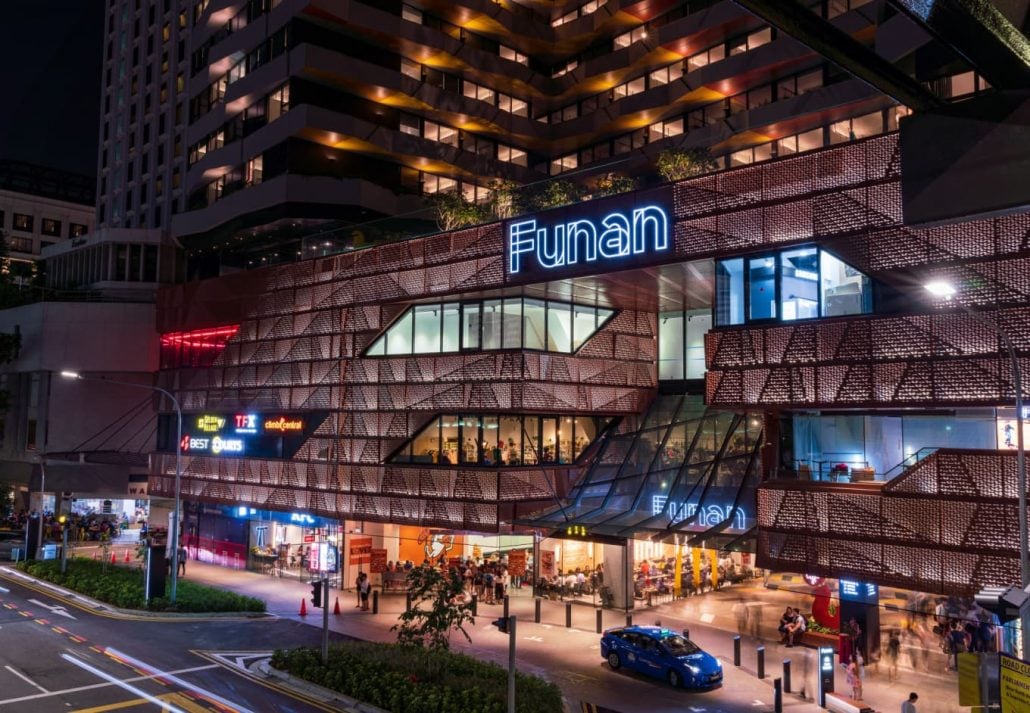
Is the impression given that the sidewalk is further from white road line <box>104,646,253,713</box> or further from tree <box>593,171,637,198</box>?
tree <box>593,171,637,198</box>

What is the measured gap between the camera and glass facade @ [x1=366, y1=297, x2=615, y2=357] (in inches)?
1372

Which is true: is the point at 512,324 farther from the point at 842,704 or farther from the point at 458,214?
the point at 842,704

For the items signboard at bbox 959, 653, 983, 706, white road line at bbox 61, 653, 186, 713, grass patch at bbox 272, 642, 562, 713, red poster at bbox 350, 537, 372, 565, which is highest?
signboard at bbox 959, 653, 983, 706

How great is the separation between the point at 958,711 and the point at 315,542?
29940mm

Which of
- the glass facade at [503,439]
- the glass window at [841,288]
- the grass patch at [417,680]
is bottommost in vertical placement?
the grass patch at [417,680]

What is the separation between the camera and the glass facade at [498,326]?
34.8 metres

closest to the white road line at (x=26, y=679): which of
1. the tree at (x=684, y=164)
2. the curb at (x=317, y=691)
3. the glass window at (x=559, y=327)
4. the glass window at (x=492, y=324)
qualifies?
the curb at (x=317, y=691)

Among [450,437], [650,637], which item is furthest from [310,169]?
[650,637]

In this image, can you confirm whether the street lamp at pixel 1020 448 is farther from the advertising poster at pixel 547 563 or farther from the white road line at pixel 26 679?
the white road line at pixel 26 679

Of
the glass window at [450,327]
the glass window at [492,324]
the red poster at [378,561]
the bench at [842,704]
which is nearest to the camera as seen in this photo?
the bench at [842,704]

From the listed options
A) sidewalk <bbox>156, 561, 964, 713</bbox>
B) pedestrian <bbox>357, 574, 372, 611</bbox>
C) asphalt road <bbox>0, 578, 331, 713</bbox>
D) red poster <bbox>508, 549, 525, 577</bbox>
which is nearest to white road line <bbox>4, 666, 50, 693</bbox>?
asphalt road <bbox>0, 578, 331, 713</bbox>

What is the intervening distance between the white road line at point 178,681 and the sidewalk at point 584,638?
7.66m

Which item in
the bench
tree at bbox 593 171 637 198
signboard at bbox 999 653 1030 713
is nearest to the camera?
signboard at bbox 999 653 1030 713

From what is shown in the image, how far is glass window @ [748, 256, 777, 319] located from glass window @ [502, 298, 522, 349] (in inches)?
430
